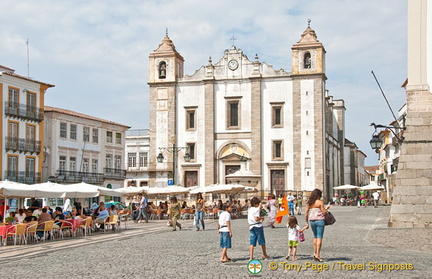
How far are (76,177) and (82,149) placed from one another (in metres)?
2.55

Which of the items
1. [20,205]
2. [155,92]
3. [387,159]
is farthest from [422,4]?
[387,159]

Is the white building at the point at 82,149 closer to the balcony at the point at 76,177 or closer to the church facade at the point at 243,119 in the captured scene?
the balcony at the point at 76,177

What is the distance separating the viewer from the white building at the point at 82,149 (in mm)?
47406

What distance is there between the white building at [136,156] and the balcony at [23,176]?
45.5ft

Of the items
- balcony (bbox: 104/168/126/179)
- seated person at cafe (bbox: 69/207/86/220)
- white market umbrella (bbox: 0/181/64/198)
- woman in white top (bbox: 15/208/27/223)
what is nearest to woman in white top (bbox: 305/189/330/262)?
white market umbrella (bbox: 0/181/64/198)

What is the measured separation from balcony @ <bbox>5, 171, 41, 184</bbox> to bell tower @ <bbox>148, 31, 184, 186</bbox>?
42.4ft

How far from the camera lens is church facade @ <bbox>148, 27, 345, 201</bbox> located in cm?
5259

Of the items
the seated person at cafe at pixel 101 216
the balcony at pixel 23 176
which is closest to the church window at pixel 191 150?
the balcony at pixel 23 176

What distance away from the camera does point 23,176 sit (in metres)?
43.1

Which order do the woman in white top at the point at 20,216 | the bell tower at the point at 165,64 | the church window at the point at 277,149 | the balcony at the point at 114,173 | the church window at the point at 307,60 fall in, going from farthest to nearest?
1. the bell tower at the point at 165,64
2. the church window at the point at 277,149
3. the church window at the point at 307,60
4. the balcony at the point at 114,173
5. the woman in white top at the point at 20,216

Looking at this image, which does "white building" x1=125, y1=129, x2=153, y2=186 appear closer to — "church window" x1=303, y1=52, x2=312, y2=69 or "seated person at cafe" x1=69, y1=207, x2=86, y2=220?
"church window" x1=303, y1=52, x2=312, y2=69

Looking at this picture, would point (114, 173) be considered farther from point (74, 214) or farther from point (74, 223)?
point (74, 223)

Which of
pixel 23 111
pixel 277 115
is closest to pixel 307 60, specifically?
pixel 277 115

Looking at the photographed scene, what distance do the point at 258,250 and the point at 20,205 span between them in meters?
28.7
